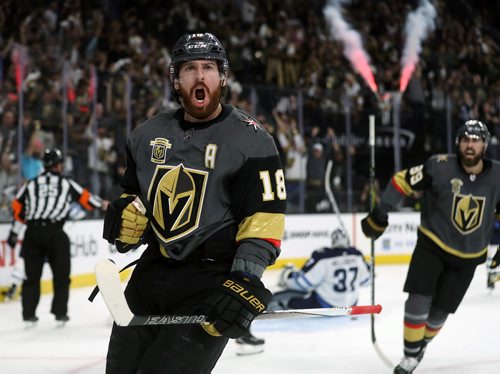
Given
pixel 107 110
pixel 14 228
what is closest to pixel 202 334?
pixel 14 228

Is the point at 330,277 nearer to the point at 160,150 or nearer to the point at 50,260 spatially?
the point at 50,260

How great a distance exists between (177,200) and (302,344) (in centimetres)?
359

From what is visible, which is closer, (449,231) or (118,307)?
(118,307)

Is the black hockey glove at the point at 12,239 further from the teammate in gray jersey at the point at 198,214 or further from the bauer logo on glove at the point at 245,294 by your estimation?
the bauer logo on glove at the point at 245,294

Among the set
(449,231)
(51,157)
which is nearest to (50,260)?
(51,157)

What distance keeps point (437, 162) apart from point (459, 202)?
0.81ft

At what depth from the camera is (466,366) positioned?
197 inches

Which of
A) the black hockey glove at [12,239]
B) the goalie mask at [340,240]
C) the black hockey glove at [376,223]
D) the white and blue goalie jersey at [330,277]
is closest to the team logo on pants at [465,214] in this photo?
the black hockey glove at [376,223]

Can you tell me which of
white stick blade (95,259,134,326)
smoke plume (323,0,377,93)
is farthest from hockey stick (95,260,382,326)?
smoke plume (323,0,377,93)

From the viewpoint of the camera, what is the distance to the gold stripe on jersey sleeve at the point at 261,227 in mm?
2299

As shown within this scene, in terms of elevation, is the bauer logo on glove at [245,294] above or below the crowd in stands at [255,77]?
below

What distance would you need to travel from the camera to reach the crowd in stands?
29.2ft

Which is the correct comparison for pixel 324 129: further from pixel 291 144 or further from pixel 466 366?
pixel 466 366

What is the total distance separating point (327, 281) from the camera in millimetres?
6207
